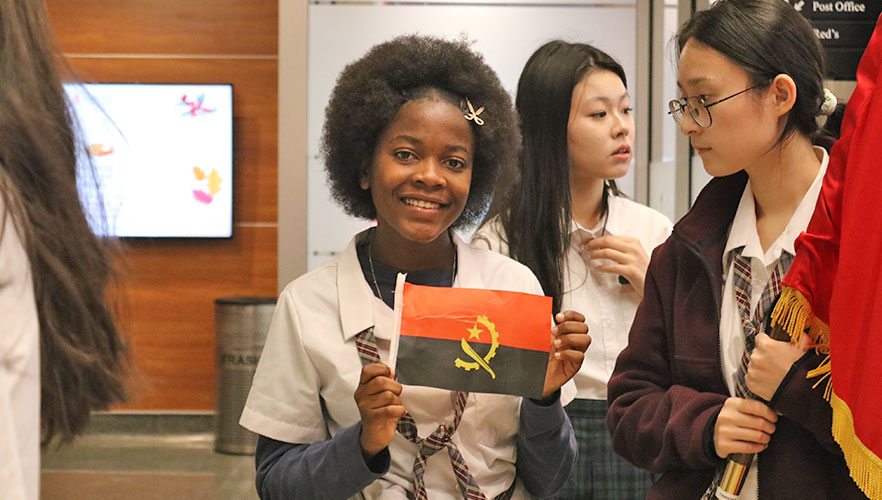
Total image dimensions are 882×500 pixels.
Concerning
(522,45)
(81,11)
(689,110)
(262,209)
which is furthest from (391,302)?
(81,11)

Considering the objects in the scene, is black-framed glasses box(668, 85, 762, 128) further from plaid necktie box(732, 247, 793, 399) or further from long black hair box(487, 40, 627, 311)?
long black hair box(487, 40, 627, 311)

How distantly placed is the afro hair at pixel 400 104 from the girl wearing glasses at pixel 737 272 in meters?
0.42

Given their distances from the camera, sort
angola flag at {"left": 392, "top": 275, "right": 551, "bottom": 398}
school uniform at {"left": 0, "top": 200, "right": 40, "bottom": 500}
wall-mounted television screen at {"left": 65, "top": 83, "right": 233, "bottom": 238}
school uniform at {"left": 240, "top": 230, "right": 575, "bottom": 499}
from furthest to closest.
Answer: wall-mounted television screen at {"left": 65, "top": 83, "right": 233, "bottom": 238} < school uniform at {"left": 240, "top": 230, "right": 575, "bottom": 499} < angola flag at {"left": 392, "top": 275, "right": 551, "bottom": 398} < school uniform at {"left": 0, "top": 200, "right": 40, "bottom": 500}

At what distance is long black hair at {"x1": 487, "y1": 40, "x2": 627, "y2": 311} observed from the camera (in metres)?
2.53

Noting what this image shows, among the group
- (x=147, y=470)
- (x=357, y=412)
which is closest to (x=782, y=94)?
(x=357, y=412)

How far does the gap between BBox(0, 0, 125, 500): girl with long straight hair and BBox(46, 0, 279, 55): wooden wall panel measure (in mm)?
6450

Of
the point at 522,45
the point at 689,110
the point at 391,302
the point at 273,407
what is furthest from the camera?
the point at 522,45

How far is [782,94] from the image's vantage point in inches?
66.5

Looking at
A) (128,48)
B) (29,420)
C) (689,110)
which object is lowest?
(29,420)

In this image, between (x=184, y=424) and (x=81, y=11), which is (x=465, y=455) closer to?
(x=184, y=424)

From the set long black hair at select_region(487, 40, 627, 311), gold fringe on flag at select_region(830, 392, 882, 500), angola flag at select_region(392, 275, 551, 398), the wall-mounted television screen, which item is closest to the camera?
gold fringe on flag at select_region(830, 392, 882, 500)

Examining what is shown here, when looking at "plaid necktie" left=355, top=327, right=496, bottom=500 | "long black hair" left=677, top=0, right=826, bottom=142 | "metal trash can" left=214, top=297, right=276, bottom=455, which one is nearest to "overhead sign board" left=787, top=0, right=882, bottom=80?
"long black hair" left=677, top=0, right=826, bottom=142

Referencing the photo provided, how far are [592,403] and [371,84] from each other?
99cm

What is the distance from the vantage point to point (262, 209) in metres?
7.59
